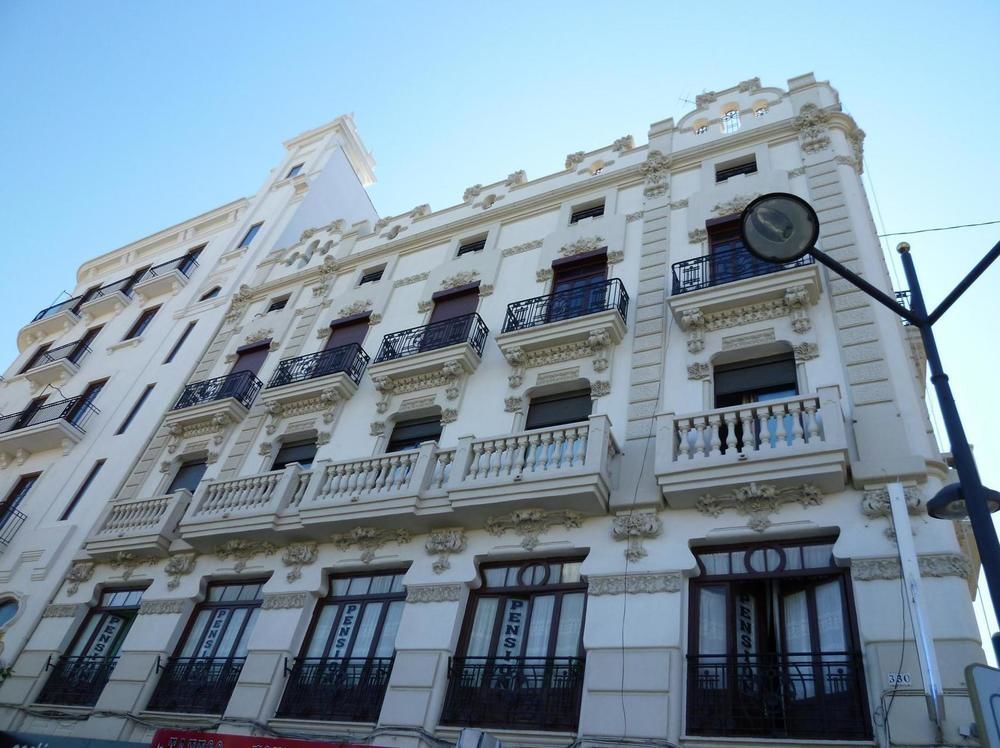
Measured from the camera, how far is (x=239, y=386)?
704 inches

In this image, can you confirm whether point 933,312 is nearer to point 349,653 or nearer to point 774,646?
point 774,646

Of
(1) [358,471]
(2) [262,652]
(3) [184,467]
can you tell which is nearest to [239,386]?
(3) [184,467]

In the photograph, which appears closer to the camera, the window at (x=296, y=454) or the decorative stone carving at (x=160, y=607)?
the decorative stone carving at (x=160, y=607)

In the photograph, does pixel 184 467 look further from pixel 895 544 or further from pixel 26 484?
pixel 895 544

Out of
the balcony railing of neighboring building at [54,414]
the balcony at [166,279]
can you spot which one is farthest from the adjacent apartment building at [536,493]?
the balcony at [166,279]

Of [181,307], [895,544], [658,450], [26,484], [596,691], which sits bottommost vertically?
[596,691]

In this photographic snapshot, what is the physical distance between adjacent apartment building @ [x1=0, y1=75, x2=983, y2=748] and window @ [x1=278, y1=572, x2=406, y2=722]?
2.2 inches

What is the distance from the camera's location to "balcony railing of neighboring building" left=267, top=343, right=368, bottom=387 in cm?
1616

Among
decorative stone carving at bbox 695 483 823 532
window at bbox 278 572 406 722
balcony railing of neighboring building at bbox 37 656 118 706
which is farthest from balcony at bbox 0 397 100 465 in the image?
decorative stone carving at bbox 695 483 823 532

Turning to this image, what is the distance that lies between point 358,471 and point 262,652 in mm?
3371

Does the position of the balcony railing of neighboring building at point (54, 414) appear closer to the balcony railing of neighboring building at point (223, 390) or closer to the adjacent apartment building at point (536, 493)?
the adjacent apartment building at point (536, 493)

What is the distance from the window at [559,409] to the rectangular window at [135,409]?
12.5 m

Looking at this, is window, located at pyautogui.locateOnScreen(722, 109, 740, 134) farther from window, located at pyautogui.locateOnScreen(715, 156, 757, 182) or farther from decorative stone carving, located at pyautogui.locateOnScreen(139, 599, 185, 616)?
decorative stone carving, located at pyautogui.locateOnScreen(139, 599, 185, 616)

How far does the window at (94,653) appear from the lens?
43.8 ft
